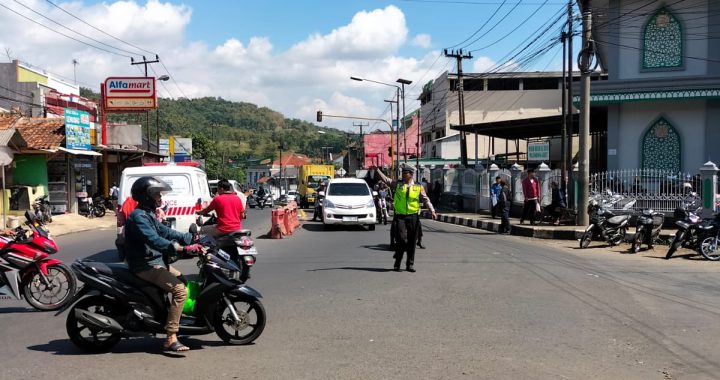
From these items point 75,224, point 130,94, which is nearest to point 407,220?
point 75,224

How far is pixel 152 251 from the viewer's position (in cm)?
557

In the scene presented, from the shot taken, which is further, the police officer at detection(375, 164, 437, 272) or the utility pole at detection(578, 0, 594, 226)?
the utility pole at detection(578, 0, 594, 226)

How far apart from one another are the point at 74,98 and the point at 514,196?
→ 2874cm

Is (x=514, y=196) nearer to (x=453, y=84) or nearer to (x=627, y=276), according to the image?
(x=627, y=276)

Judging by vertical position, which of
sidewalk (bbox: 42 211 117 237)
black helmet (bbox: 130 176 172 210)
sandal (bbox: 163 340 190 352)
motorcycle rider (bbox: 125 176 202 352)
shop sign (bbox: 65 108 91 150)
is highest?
shop sign (bbox: 65 108 91 150)

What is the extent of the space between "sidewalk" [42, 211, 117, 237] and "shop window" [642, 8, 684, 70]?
2172cm

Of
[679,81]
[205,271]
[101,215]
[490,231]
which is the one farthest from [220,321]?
[101,215]

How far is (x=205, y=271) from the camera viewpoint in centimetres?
579

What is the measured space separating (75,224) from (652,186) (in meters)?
20.2

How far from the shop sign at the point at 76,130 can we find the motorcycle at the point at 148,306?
2311 cm

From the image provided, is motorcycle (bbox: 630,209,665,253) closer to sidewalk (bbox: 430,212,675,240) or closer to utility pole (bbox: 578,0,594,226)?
sidewalk (bbox: 430,212,675,240)

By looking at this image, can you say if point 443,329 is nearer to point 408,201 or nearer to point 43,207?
point 408,201

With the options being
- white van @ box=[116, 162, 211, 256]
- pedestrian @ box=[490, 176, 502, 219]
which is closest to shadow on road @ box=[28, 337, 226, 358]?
white van @ box=[116, 162, 211, 256]

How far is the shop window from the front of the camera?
23547mm
